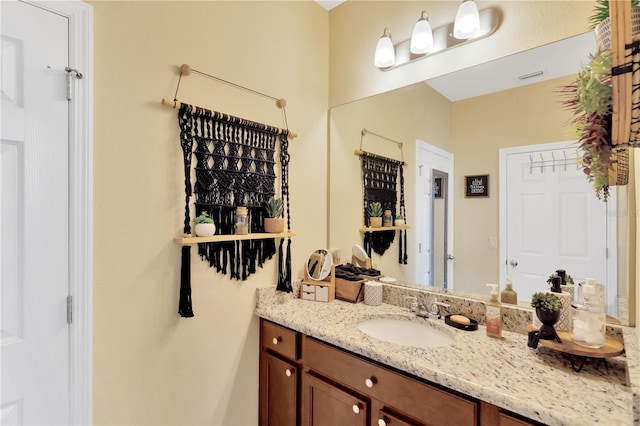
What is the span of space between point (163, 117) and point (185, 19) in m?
0.49

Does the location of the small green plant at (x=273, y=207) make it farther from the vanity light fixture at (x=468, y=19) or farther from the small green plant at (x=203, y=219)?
the vanity light fixture at (x=468, y=19)

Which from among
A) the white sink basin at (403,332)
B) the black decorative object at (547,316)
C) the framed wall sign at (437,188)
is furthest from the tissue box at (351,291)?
the black decorative object at (547,316)

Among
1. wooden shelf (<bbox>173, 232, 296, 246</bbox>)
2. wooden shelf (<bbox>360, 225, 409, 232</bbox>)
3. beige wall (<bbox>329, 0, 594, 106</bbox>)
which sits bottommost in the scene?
wooden shelf (<bbox>173, 232, 296, 246</bbox>)

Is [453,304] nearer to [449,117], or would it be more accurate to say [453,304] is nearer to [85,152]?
[449,117]

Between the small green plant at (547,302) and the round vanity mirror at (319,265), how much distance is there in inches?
40.7

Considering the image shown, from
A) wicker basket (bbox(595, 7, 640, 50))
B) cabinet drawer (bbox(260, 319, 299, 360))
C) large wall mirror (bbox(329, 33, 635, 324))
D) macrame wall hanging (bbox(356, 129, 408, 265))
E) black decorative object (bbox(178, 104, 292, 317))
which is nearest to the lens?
wicker basket (bbox(595, 7, 640, 50))

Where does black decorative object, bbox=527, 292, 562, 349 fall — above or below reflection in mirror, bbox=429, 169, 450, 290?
below

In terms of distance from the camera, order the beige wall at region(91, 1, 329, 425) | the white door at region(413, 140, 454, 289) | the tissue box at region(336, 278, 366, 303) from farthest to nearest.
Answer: the tissue box at region(336, 278, 366, 303), the white door at region(413, 140, 454, 289), the beige wall at region(91, 1, 329, 425)

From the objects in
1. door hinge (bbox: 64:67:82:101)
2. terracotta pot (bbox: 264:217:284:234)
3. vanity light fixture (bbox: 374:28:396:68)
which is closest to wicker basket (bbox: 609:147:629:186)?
vanity light fixture (bbox: 374:28:396:68)

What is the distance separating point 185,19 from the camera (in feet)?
4.76

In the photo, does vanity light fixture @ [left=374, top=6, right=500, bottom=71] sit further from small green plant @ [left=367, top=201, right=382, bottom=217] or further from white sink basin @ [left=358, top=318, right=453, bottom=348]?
white sink basin @ [left=358, top=318, right=453, bottom=348]

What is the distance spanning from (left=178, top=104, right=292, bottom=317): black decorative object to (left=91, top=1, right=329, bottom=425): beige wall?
6 cm

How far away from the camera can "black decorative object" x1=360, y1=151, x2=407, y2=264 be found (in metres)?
A: 1.91

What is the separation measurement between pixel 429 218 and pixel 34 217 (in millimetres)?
1758
